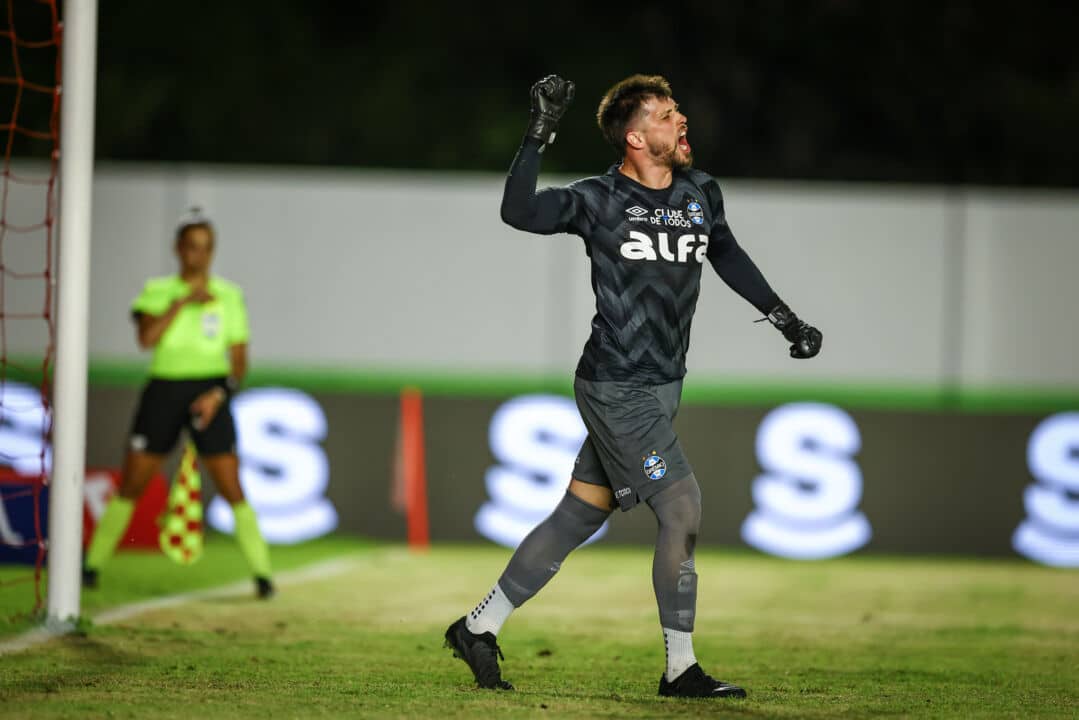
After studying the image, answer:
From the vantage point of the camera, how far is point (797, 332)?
6.23 meters

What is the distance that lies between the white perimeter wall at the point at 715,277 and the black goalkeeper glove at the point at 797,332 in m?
6.73

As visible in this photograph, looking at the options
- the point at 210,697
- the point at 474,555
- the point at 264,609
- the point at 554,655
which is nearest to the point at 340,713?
Result: the point at 210,697

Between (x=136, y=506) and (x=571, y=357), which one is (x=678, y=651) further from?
(x=571, y=357)

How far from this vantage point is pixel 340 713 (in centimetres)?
541

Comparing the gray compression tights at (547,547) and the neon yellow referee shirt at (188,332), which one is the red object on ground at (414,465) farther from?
the gray compression tights at (547,547)

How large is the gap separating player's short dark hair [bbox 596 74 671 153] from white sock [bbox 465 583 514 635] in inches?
66.2

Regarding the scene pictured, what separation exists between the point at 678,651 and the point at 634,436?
76 cm

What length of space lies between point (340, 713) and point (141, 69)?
56.8 feet

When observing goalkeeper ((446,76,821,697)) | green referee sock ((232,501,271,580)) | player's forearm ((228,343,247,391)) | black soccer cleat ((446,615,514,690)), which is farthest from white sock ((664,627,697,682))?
player's forearm ((228,343,247,391))

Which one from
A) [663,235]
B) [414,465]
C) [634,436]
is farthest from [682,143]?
[414,465]

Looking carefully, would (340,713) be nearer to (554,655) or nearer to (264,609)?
(554,655)

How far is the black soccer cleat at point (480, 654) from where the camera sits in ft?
19.6

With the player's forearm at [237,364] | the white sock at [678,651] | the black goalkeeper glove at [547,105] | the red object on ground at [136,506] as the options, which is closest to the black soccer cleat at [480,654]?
the white sock at [678,651]

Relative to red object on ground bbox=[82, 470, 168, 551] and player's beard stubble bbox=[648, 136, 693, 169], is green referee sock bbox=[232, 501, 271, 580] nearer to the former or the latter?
red object on ground bbox=[82, 470, 168, 551]
